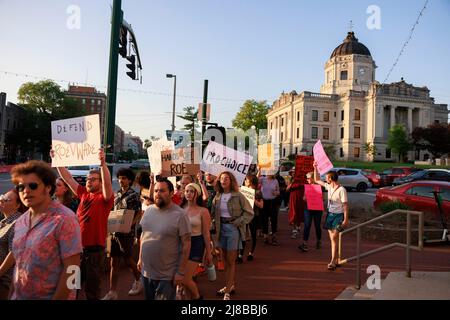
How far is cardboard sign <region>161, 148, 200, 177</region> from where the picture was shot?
23.4 feet

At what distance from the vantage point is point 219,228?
17.9 feet

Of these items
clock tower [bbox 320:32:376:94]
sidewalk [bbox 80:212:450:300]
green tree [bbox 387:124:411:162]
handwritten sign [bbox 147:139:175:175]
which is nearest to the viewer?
sidewalk [bbox 80:212:450:300]

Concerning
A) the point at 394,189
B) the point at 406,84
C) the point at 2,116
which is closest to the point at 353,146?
the point at 406,84

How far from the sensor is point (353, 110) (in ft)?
273

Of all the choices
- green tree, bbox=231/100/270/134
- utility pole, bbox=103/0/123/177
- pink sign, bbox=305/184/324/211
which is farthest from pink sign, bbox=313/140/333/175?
green tree, bbox=231/100/270/134

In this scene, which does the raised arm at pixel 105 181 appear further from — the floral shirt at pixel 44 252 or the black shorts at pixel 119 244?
the floral shirt at pixel 44 252

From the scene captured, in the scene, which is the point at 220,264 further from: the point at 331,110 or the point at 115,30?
the point at 331,110

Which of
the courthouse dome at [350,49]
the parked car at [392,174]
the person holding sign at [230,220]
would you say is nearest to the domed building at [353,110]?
the courthouse dome at [350,49]

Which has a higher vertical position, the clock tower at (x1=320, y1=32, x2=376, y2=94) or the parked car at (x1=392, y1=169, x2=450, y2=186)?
the clock tower at (x1=320, y1=32, x2=376, y2=94)

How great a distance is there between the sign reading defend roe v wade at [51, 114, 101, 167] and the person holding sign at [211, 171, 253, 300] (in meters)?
1.78

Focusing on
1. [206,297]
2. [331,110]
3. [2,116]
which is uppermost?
[331,110]

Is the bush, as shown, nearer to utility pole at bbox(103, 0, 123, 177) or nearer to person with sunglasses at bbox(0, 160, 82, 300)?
utility pole at bbox(103, 0, 123, 177)

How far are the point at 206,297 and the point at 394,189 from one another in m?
8.92

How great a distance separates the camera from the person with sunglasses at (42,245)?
2816mm
